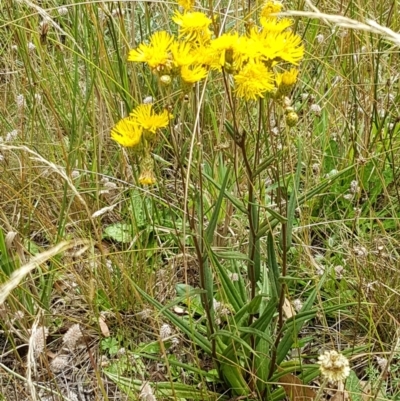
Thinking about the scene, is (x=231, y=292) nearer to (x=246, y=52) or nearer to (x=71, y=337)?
(x=71, y=337)

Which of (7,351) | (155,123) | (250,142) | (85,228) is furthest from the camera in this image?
(250,142)

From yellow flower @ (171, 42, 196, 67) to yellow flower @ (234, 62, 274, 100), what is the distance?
0.22ft

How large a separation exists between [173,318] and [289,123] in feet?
1.27

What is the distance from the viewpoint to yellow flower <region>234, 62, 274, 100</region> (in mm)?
803

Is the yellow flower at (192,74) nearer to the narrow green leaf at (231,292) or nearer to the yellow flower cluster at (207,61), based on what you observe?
the yellow flower cluster at (207,61)

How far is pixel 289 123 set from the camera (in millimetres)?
864

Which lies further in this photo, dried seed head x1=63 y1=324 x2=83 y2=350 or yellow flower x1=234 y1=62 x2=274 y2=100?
dried seed head x1=63 y1=324 x2=83 y2=350

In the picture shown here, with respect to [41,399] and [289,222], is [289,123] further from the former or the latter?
[41,399]

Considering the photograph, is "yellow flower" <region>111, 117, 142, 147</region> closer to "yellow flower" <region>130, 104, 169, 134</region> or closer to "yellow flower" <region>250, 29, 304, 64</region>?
"yellow flower" <region>130, 104, 169, 134</region>

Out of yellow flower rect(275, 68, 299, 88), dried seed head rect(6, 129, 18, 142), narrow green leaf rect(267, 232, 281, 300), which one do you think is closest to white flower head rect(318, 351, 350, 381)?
narrow green leaf rect(267, 232, 281, 300)

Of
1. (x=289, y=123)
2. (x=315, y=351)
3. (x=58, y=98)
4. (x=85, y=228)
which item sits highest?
(x=289, y=123)

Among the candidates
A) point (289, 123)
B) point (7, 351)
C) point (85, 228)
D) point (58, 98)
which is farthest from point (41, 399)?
point (58, 98)

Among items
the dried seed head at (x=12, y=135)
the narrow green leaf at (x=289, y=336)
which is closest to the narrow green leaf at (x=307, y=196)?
the narrow green leaf at (x=289, y=336)

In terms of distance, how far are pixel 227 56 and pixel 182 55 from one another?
0.20ft
